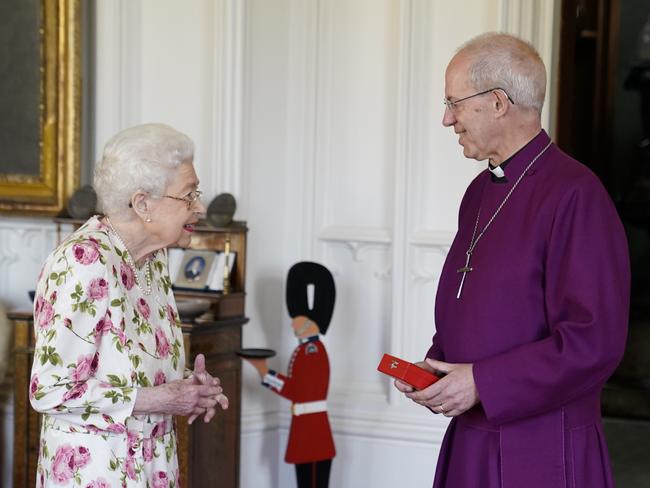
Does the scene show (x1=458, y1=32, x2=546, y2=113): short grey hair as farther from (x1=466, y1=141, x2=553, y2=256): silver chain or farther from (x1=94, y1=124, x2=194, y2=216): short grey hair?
(x1=94, y1=124, x2=194, y2=216): short grey hair

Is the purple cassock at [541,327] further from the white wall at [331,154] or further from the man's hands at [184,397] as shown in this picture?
the white wall at [331,154]

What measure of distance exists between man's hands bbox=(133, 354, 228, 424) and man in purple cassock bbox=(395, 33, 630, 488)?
61 centimetres

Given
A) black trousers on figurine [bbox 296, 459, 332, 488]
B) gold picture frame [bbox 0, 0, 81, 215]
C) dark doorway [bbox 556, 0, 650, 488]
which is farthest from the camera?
dark doorway [bbox 556, 0, 650, 488]

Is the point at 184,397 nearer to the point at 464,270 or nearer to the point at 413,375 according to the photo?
the point at 413,375

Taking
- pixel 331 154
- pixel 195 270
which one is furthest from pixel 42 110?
pixel 331 154

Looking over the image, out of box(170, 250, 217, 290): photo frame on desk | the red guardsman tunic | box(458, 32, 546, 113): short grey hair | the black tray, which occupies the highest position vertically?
box(458, 32, 546, 113): short grey hair

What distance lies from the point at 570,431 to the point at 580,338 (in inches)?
12.5

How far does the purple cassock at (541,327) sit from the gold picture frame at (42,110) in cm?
299

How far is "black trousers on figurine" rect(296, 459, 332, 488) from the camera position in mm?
4824

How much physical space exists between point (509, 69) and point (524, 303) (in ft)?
2.06

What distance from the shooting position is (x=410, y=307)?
509 centimetres

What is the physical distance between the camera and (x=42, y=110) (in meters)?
5.40

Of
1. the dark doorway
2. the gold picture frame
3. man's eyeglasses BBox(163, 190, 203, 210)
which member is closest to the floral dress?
man's eyeglasses BBox(163, 190, 203, 210)

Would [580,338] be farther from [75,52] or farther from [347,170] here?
[75,52]
